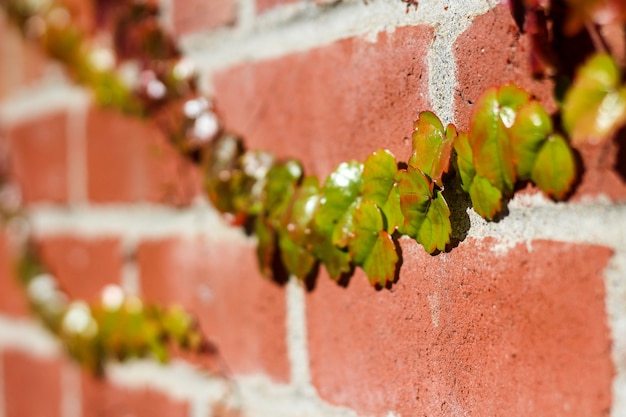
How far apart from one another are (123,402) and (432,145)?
45cm

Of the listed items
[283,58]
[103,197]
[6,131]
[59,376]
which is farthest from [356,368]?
[6,131]

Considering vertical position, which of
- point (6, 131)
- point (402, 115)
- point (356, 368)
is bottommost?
point (356, 368)

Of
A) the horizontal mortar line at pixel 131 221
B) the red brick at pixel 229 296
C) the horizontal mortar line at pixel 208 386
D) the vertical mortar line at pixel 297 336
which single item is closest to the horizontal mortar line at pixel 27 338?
the horizontal mortar line at pixel 208 386

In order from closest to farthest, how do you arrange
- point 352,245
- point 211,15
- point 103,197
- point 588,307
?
point 588,307 → point 352,245 → point 211,15 → point 103,197

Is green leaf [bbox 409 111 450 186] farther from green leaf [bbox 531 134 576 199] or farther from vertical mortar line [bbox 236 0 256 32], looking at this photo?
vertical mortar line [bbox 236 0 256 32]

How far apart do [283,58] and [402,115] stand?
0.12m

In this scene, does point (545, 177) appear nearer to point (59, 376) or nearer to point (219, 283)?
point (219, 283)

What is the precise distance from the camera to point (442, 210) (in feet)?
1.14

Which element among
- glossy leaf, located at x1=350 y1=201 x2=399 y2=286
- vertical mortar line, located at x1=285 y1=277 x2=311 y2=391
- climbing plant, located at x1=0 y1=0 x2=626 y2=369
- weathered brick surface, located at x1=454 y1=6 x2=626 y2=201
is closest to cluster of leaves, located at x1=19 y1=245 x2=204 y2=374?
climbing plant, located at x1=0 y1=0 x2=626 y2=369

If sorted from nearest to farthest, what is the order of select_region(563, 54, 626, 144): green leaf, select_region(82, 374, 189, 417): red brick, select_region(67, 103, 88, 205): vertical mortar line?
1. select_region(563, 54, 626, 144): green leaf
2. select_region(82, 374, 189, 417): red brick
3. select_region(67, 103, 88, 205): vertical mortar line

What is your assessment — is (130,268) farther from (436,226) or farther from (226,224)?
(436,226)

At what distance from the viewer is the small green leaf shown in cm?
34

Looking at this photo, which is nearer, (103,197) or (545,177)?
(545,177)

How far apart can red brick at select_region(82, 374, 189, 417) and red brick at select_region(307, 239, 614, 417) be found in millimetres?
204
